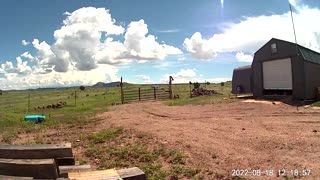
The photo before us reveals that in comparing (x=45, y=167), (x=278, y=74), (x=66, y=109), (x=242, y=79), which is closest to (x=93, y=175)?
(x=45, y=167)

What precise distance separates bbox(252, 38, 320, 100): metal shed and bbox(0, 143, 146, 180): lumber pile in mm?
21888

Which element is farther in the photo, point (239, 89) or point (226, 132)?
point (239, 89)

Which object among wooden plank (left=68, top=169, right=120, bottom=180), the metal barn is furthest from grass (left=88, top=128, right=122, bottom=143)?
the metal barn

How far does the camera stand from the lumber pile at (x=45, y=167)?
5.15 meters

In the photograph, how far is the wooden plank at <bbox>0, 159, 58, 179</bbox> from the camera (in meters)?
5.14

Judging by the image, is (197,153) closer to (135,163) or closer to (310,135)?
(135,163)

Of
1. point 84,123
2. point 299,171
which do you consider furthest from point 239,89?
point 299,171

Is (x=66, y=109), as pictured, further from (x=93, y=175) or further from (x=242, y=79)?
(x=93, y=175)

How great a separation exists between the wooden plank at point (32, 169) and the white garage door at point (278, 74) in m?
23.9

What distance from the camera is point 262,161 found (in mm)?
7688

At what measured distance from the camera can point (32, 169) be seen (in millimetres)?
5152

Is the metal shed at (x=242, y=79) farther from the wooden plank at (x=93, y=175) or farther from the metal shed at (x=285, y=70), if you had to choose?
the wooden plank at (x=93, y=175)

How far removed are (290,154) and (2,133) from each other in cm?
1154

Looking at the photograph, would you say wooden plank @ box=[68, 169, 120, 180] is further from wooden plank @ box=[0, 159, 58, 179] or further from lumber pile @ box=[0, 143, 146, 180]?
wooden plank @ box=[0, 159, 58, 179]
